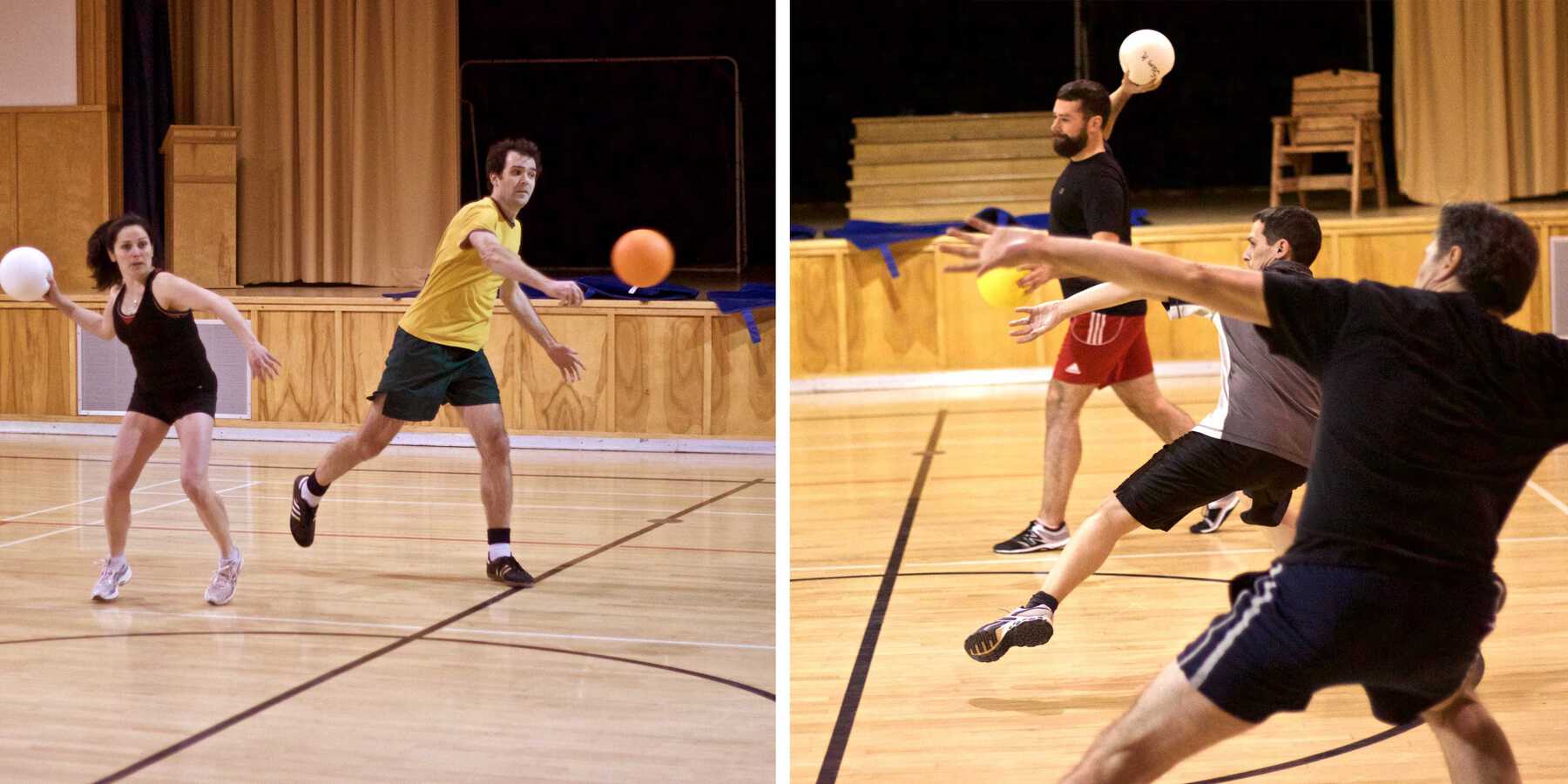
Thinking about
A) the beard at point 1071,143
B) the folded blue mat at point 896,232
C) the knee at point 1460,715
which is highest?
the folded blue mat at point 896,232

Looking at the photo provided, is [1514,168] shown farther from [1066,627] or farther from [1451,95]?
[1066,627]

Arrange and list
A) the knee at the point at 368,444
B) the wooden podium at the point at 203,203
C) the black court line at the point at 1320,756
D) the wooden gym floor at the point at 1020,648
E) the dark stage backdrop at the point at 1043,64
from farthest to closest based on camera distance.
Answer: the dark stage backdrop at the point at 1043,64, the wooden podium at the point at 203,203, the knee at the point at 368,444, the wooden gym floor at the point at 1020,648, the black court line at the point at 1320,756

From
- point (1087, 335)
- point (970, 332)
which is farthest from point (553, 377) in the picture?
point (1087, 335)

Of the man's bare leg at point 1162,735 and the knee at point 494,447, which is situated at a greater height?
the knee at point 494,447

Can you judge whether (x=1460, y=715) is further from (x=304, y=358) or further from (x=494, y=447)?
(x=304, y=358)

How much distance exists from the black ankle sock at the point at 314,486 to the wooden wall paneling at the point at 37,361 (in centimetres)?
494

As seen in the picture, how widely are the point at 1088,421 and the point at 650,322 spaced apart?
8.88 ft

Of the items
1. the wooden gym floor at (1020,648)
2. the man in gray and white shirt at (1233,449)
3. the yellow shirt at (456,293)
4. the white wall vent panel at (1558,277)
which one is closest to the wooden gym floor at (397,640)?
the wooden gym floor at (1020,648)

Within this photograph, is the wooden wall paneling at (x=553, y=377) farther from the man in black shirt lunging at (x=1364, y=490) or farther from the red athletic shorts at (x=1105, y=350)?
the man in black shirt lunging at (x=1364, y=490)

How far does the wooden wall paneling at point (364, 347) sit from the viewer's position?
9.44 metres

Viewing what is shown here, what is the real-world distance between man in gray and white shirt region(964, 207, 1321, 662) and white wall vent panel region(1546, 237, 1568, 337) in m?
7.40

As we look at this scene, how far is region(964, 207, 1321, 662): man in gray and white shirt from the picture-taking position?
3711 millimetres

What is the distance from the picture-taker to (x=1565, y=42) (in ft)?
38.2

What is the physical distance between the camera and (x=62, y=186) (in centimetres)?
1075
